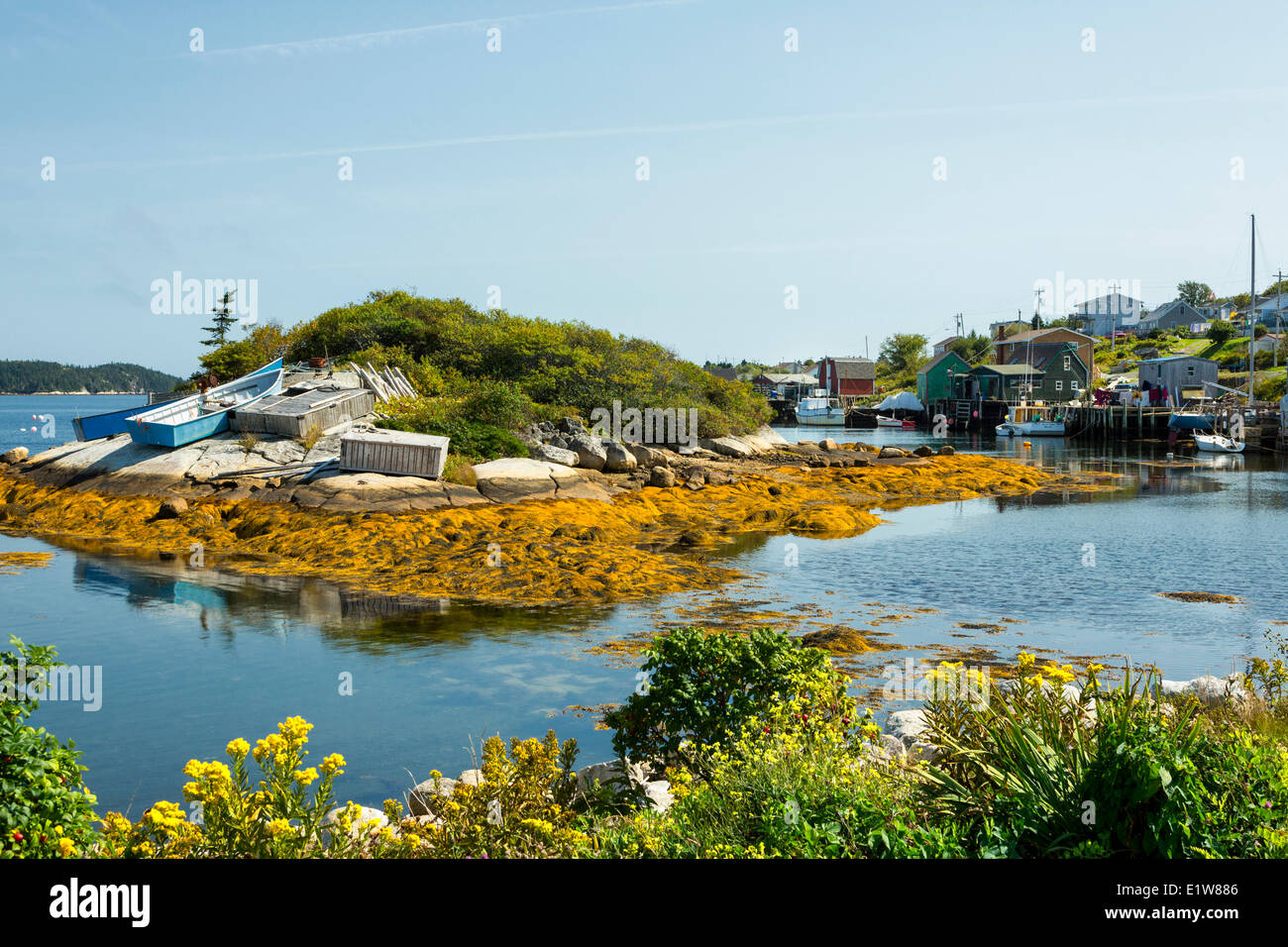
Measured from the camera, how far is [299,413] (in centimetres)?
3136

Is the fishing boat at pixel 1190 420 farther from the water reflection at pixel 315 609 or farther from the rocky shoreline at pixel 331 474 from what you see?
the water reflection at pixel 315 609

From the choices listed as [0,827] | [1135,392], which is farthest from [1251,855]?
[1135,392]

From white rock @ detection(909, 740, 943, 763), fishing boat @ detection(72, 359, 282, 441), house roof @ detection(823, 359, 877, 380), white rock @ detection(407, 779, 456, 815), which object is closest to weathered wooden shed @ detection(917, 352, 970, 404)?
house roof @ detection(823, 359, 877, 380)

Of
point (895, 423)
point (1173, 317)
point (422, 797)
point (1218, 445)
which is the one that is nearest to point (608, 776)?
point (422, 797)

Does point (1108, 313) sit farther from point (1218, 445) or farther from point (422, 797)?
point (422, 797)

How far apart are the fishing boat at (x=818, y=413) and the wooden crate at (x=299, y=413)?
7667 centimetres

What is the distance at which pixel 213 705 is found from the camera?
477 inches

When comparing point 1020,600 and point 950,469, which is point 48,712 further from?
point 950,469

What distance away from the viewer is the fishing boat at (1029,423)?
78.3 m

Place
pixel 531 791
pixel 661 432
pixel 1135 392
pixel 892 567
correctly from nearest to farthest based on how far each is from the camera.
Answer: pixel 531 791
pixel 892 567
pixel 661 432
pixel 1135 392

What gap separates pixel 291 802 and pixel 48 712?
873cm

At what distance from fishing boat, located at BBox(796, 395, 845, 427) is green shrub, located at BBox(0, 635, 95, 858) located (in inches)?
3990

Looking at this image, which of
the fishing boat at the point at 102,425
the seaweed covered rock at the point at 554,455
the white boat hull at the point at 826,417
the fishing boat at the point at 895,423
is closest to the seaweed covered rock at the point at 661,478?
the seaweed covered rock at the point at 554,455

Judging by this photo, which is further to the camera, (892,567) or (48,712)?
(892,567)
